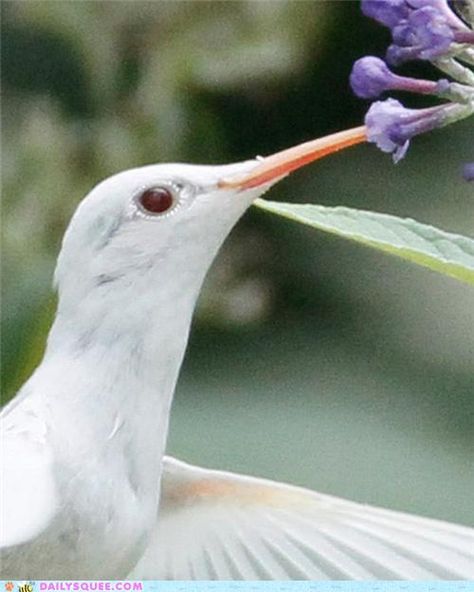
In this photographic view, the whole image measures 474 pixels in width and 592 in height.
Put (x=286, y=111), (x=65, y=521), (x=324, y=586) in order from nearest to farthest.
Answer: (x=65, y=521), (x=324, y=586), (x=286, y=111)

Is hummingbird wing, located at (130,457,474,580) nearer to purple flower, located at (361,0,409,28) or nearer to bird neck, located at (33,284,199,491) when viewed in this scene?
bird neck, located at (33,284,199,491)

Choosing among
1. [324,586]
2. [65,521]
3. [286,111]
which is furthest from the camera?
[286,111]

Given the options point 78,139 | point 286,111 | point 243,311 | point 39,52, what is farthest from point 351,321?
point 39,52

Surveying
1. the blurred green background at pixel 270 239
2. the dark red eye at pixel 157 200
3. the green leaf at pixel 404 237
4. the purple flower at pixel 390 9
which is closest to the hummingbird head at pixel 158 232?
the dark red eye at pixel 157 200

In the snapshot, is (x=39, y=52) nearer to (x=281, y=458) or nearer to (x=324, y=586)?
(x=281, y=458)

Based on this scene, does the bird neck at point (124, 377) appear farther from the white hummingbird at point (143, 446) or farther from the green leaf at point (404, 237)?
the green leaf at point (404, 237)

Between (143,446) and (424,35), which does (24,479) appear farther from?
(424,35)

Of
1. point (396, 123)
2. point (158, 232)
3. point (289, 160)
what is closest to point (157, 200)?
point (158, 232)
